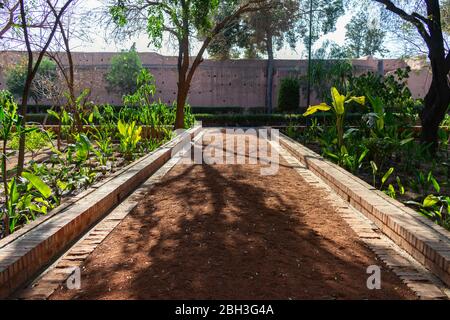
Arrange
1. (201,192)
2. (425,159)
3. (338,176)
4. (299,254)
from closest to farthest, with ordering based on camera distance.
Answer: (299,254) < (201,192) < (338,176) < (425,159)

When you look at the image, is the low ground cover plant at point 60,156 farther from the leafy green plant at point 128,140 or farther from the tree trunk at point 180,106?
the tree trunk at point 180,106

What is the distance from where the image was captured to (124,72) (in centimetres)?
2252

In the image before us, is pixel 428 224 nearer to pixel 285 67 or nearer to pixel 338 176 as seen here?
pixel 338 176

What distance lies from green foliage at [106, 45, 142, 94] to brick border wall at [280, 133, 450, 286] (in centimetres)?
1873

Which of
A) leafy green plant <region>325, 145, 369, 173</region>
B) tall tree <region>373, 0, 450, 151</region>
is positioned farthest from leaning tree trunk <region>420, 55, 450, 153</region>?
leafy green plant <region>325, 145, 369, 173</region>

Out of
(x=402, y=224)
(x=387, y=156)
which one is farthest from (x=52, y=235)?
(x=387, y=156)

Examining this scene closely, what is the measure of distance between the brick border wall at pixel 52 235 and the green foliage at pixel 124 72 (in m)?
18.4

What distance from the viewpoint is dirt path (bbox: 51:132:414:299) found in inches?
92.3

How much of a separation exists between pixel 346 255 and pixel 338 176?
2.27 meters

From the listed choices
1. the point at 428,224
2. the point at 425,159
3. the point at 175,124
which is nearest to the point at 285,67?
the point at 175,124

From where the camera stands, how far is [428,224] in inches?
126

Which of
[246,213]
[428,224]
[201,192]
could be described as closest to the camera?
[428,224]

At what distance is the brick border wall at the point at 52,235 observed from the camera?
7.93 ft
